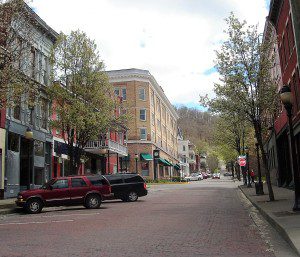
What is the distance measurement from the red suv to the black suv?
9.78 ft

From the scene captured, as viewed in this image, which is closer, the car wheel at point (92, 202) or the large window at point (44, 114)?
the car wheel at point (92, 202)

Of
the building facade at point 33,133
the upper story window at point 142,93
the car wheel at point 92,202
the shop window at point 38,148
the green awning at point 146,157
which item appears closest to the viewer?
the car wheel at point 92,202

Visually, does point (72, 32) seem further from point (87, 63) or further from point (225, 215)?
point (225, 215)

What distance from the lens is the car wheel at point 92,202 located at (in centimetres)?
1919

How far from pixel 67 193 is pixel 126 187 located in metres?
5.20

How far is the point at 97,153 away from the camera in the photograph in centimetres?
4238

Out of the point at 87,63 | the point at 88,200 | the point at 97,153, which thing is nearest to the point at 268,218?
the point at 88,200

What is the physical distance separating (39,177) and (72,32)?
10588 mm

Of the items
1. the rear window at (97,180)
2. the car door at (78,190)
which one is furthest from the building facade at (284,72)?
the car door at (78,190)

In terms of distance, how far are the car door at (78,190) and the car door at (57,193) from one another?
9.5 inches

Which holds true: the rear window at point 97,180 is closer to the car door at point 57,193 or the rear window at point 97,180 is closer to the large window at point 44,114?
the car door at point 57,193

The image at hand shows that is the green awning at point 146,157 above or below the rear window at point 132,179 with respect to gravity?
above

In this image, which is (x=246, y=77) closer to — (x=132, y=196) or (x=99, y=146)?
(x=132, y=196)

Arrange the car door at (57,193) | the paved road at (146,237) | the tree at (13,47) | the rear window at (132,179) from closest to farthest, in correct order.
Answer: the paved road at (146,237), the tree at (13,47), the car door at (57,193), the rear window at (132,179)
